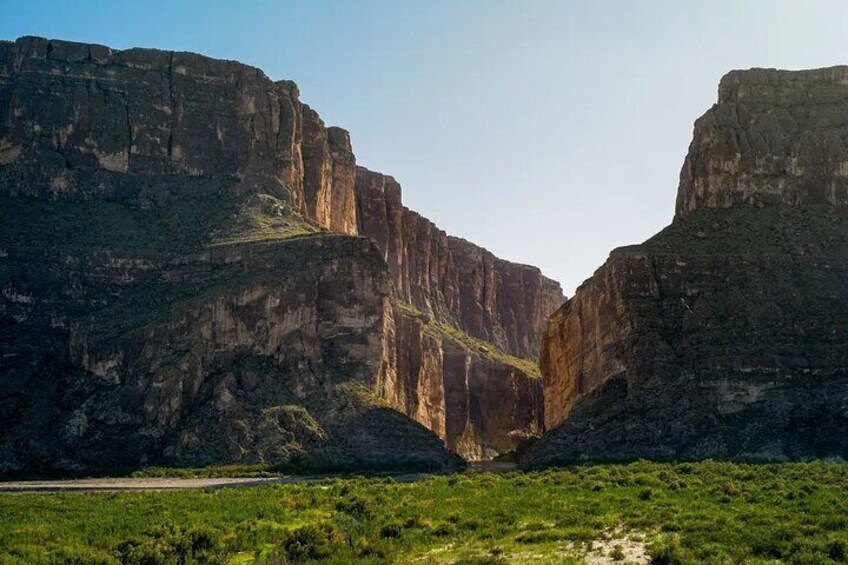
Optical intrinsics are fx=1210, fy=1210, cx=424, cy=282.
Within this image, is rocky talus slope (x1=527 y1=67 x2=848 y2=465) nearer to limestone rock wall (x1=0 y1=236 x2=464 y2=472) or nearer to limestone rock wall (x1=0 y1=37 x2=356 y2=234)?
limestone rock wall (x1=0 y1=236 x2=464 y2=472)

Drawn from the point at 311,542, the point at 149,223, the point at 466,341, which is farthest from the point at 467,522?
the point at 466,341

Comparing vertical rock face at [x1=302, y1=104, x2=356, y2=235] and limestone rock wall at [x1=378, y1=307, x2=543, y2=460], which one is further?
limestone rock wall at [x1=378, y1=307, x2=543, y2=460]

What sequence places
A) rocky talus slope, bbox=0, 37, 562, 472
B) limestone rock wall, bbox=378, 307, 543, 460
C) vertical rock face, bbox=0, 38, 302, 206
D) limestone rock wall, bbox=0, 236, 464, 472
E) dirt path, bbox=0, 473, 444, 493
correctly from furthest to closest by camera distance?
limestone rock wall, bbox=378, 307, 543, 460
vertical rock face, bbox=0, 38, 302, 206
rocky talus slope, bbox=0, 37, 562, 472
limestone rock wall, bbox=0, 236, 464, 472
dirt path, bbox=0, 473, 444, 493

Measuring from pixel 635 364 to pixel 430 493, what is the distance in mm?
33106

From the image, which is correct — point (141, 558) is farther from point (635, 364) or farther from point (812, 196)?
point (812, 196)

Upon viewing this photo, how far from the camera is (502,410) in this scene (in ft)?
530

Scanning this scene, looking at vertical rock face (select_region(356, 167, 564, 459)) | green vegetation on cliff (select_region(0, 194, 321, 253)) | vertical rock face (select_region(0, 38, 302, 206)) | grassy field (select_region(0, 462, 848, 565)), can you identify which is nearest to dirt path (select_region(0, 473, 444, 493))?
grassy field (select_region(0, 462, 848, 565))

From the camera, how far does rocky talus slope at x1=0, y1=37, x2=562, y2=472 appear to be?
93438mm

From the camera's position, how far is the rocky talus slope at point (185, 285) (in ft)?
307

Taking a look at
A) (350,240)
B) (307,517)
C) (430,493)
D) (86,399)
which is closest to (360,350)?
(350,240)

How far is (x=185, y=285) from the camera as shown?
107375 millimetres

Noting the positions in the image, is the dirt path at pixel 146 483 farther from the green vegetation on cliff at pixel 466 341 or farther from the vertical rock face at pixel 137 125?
the green vegetation on cliff at pixel 466 341

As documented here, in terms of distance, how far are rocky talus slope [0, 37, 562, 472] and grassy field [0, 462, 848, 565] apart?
24391 mm

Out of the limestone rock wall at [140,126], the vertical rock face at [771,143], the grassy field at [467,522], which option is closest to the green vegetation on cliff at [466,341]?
the limestone rock wall at [140,126]
